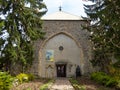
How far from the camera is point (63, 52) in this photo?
35.8m

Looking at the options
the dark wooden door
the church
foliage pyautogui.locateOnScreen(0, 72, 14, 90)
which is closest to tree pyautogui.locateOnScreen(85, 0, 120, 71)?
the church

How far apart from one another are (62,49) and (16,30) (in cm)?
1089

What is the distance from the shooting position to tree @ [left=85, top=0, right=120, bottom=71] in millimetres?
18766

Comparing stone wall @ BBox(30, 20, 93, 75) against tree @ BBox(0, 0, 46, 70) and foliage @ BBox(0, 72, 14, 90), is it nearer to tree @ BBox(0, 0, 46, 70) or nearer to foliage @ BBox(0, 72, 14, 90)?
tree @ BBox(0, 0, 46, 70)

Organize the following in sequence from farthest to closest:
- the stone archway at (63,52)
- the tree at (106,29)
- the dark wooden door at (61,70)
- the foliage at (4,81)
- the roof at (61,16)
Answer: the roof at (61,16)
the dark wooden door at (61,70)
the stone archway at (63,52)
the tree at (106,29)
the foliage at (4,81)

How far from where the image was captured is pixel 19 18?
2642cm

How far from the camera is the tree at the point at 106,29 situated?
1877 cm

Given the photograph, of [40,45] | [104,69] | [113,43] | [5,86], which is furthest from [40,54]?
[5,86]

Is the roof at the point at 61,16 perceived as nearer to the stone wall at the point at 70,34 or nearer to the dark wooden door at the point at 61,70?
the stone wall at the point at 70,34

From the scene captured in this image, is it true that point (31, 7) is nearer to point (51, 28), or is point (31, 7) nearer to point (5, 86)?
point (51, 28)

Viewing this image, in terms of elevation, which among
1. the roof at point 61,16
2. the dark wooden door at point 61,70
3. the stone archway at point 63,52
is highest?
the roof at point 61,16

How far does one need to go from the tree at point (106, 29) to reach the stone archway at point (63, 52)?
167 inches

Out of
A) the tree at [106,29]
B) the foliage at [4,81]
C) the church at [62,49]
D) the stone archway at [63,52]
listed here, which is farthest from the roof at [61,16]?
the foliage at [4,81]

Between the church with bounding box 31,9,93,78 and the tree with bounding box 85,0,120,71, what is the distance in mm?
3946
